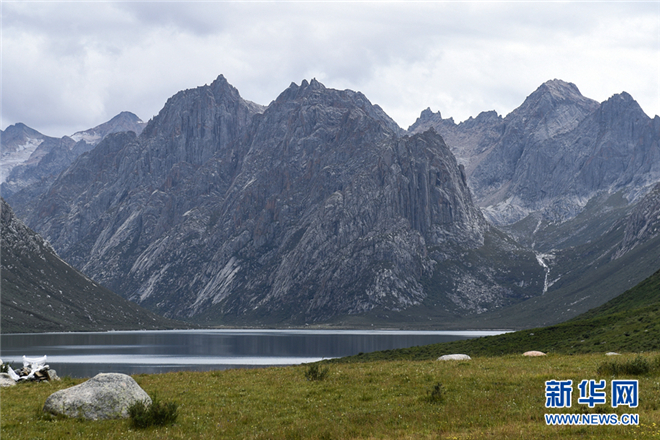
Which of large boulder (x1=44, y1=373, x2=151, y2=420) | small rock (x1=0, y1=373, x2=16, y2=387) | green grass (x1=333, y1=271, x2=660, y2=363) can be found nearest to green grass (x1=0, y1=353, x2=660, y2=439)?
large boulder (x1=44, y1=373, x2=151, y2=420)

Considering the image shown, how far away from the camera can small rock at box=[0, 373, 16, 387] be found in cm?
4453

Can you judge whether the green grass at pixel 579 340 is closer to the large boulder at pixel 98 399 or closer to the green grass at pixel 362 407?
the green grass at pixel 362 407

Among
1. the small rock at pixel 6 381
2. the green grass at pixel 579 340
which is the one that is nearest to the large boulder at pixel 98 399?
the small rock at pixel 6 381

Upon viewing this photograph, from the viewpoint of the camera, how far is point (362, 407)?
33875 mm

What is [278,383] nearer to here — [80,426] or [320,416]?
[320,416]

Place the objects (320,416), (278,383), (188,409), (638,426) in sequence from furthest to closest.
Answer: (278,383)
(188,409)
(320,416)
(638,426)

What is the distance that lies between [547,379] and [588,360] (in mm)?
11055

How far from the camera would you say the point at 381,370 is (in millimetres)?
45594

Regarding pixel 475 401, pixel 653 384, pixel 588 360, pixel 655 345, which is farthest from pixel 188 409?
pixel 655 345

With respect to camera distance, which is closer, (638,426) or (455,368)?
(638,426)

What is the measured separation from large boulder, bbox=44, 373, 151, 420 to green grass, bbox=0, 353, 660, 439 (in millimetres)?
684

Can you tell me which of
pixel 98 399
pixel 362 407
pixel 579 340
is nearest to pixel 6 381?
pixel 98 399

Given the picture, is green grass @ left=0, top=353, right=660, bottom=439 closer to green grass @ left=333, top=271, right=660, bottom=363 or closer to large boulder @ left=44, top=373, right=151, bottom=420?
large boulder @ left=44, top=373, right=151, bottom=420

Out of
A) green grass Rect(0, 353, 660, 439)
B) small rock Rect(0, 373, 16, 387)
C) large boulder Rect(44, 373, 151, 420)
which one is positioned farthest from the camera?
small rock Rect(0, 373, 16, 387)
